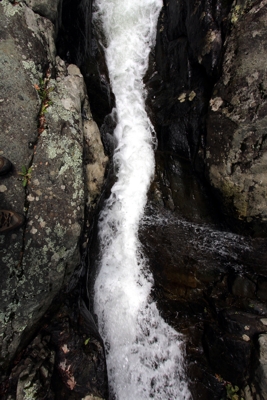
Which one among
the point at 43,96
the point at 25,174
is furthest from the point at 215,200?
the point at 43,96

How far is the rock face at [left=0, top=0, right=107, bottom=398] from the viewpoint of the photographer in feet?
12.2

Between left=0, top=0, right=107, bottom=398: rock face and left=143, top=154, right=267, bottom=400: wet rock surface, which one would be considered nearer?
left=0, top=0, right=107, bottom=398: rock face

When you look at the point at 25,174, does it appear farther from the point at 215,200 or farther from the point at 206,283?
the point at 206,283

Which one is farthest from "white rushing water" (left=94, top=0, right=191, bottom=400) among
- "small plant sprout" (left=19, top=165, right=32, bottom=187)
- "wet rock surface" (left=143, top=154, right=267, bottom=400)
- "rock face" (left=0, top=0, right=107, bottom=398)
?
"small plant sprout" (left=19, top=165, right=32, bottom=187)

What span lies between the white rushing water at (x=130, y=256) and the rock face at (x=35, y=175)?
164 cm

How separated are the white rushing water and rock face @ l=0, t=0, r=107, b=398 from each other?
5.37 feet

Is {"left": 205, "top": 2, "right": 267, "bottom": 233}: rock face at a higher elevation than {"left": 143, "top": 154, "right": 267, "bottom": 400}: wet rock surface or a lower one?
higher

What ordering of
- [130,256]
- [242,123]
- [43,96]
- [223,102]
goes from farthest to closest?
[130,256] < [223,102] < [242,123] < [43,96]

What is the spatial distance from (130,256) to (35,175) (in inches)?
123

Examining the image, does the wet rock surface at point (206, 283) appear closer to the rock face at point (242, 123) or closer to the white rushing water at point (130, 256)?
the white rushing water at point (130, 256)

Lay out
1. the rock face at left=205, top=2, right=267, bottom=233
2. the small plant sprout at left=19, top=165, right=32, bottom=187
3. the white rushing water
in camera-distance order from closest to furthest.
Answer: the small plant sprout at left=19, top=165, right=32, bottom=187
the rock face at left=205, top=2, right=267, bottom=233
the white rushing water

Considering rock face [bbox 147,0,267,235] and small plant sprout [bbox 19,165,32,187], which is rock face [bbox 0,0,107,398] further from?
rock face [bbox 147,0,267,235]

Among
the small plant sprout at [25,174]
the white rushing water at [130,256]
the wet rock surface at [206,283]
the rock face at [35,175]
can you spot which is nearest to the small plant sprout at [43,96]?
the rock face at [35,175]

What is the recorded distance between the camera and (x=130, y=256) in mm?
5910
